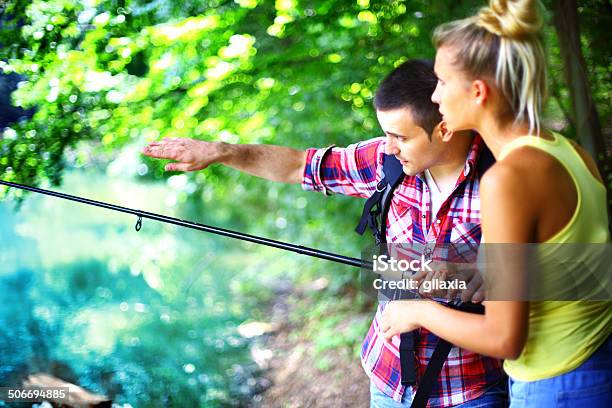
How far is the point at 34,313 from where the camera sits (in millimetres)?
3291

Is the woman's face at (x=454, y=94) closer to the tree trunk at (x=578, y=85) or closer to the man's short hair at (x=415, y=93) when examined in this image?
the man's short hair at (x=415, y=93)

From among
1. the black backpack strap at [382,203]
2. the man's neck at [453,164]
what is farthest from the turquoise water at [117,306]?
the man's neck at [453,164]

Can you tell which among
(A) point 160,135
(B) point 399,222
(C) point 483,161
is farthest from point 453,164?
(A) point 160,135

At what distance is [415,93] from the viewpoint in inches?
53.9

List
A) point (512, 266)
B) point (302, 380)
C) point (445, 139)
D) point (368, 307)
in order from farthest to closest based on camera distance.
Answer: point (368, 307) < point (302, 380) < point (445, 139) < point (512, 266)

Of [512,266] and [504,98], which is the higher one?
[504,98]

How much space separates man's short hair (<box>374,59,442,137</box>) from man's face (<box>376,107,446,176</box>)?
12 millimetres

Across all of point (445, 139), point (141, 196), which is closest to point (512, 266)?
point (445, 139)

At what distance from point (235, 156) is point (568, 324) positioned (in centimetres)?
89

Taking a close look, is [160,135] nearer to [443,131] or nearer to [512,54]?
[443,131]

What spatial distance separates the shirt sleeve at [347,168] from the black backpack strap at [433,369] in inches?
14.9

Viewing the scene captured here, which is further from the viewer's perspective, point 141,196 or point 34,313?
point 141,196

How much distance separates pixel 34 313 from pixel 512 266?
9.32 ft

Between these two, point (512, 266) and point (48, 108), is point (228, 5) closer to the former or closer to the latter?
point (48, 108)
